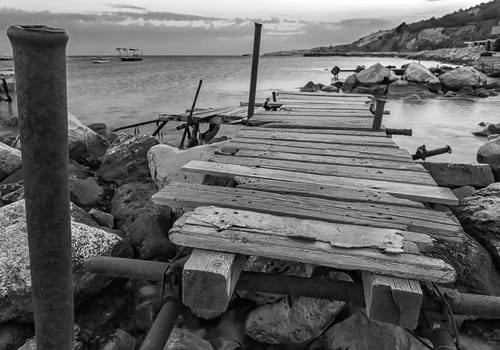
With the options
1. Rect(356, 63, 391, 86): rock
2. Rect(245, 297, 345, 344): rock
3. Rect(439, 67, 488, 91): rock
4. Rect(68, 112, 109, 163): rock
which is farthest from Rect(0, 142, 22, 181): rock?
Rect(439, 67, 488, 91): rock

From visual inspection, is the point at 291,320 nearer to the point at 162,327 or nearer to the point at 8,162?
the point at 162,327

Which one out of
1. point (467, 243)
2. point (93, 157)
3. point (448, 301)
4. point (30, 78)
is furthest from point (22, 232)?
point (93, 157)

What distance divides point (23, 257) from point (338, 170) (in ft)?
9.60

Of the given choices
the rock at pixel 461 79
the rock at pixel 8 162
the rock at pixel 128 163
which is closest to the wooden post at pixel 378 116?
the rock at pixel 128 163

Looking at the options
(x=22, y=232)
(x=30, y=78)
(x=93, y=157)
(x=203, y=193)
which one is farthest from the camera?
(x=93, y=157)

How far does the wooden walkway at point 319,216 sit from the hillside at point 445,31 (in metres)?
98.8

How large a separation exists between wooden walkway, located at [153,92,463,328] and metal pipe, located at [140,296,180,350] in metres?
0.27

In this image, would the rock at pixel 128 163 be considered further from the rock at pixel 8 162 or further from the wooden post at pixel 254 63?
the wooden post at pixel 254 63

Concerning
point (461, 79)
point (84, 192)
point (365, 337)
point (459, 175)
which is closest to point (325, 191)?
point (365, 337)

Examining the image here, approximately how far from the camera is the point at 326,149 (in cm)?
440

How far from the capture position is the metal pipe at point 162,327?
6.51 ft

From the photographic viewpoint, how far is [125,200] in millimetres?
5078

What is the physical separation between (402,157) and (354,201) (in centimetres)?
151

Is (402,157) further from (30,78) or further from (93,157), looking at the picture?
(93,157)
